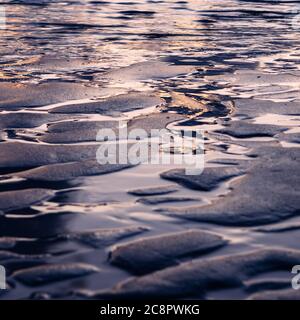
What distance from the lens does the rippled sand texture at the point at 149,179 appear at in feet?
7.00

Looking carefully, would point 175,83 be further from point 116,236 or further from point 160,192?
point 116,236

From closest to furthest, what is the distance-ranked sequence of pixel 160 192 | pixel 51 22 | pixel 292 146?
pixel 160 192 < pixel 292 146 < pixel 51 22

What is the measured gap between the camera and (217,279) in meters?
2.09

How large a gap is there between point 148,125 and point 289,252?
169cm

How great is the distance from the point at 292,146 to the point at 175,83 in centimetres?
170

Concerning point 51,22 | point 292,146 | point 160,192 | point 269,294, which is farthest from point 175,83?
point 51,22

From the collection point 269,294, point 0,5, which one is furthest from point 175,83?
point 0,5

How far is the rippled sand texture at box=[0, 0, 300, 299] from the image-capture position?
2.13 m

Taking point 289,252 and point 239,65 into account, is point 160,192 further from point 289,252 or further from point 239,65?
point 239,65

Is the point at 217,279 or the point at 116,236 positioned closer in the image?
the point at 217,279

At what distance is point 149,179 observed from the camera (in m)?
2.95

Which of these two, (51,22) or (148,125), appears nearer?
(148,125)
